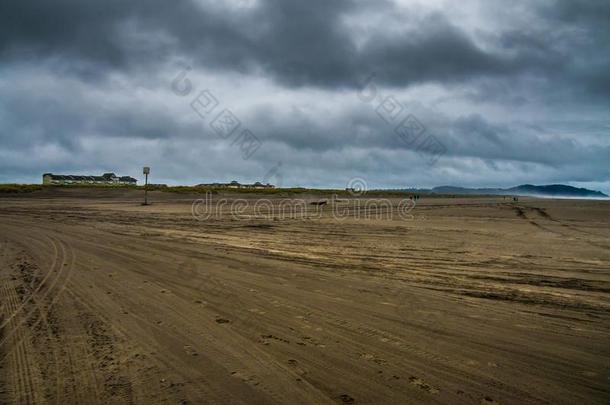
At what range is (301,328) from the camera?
5.09m

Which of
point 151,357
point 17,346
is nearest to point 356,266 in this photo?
point 151,357

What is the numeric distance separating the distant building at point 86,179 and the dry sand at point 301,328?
112 metres

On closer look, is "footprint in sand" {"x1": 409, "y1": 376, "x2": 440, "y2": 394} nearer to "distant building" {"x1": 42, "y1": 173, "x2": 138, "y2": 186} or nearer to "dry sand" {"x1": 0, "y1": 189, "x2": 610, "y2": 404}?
"dry sand" {"x1": 0, "y1": 189, "x2": 610, "y2": 404}

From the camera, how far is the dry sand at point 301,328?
3582 millimetres

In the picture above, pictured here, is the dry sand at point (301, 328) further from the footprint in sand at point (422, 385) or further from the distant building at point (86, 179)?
the distant building at point (86, 179)

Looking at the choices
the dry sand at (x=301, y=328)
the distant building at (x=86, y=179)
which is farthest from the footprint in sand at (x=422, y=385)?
the distant building at (x=86, y=179)

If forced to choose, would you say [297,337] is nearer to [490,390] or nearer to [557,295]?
[490,390]

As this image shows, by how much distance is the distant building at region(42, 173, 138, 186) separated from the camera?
106812 millimetres

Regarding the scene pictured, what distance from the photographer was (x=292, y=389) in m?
3.55

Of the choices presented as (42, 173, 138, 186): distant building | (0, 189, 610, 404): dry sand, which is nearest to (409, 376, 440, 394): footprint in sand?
(0, 189, 610, 404): dry sand

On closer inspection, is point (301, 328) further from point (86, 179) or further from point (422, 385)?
point (86, 179)

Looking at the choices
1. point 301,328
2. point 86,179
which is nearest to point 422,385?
point 301,328

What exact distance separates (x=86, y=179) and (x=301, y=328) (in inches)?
5146

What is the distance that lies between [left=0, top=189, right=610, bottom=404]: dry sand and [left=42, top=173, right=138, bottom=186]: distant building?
368ft
